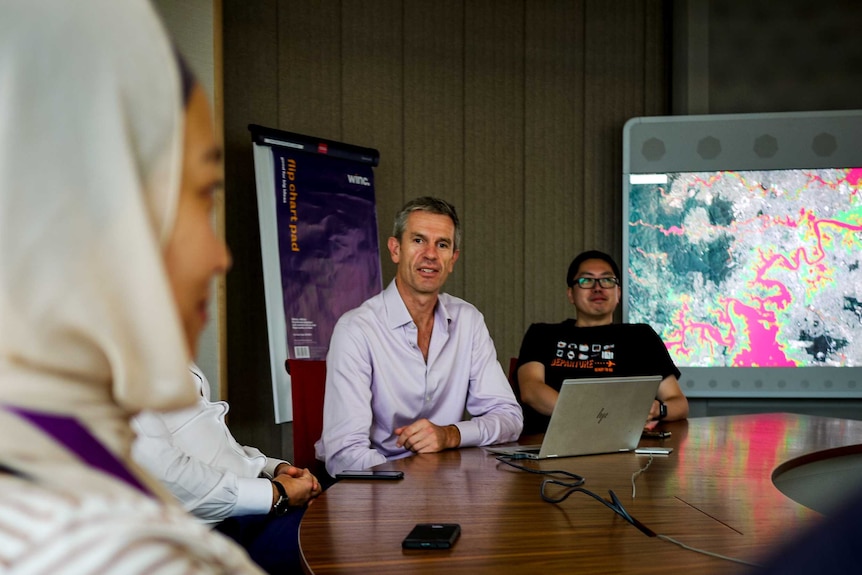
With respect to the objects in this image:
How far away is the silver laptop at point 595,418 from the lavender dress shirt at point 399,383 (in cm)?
36

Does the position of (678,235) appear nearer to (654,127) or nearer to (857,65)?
(654,127)

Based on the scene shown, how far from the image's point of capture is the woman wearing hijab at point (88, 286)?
0.42 m

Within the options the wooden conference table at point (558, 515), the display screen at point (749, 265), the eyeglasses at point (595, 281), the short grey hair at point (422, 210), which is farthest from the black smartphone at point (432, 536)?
the display screen at point (749, 265)

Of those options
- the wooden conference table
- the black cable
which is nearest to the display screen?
the wooden conference table

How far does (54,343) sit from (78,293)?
0.03 metres

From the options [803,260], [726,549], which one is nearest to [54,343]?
[726,549]

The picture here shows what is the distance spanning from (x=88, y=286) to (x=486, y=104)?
5.05 metres

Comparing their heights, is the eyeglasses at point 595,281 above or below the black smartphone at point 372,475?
above

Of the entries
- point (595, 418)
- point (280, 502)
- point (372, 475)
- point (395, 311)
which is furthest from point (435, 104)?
point (372, 475)

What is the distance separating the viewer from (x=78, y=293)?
44 centimetres

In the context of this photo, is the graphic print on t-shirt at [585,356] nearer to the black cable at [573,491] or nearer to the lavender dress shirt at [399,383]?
the lavender dress shirt at [399,383]

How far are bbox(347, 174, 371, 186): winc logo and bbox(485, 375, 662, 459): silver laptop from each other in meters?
2.45

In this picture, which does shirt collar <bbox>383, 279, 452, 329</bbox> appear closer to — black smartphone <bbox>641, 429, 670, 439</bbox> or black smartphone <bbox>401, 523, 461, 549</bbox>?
black smartphone <bbox>641, 429, 670, 439</bbox>

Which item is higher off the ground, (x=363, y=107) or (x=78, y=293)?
(x=363, y=107)
